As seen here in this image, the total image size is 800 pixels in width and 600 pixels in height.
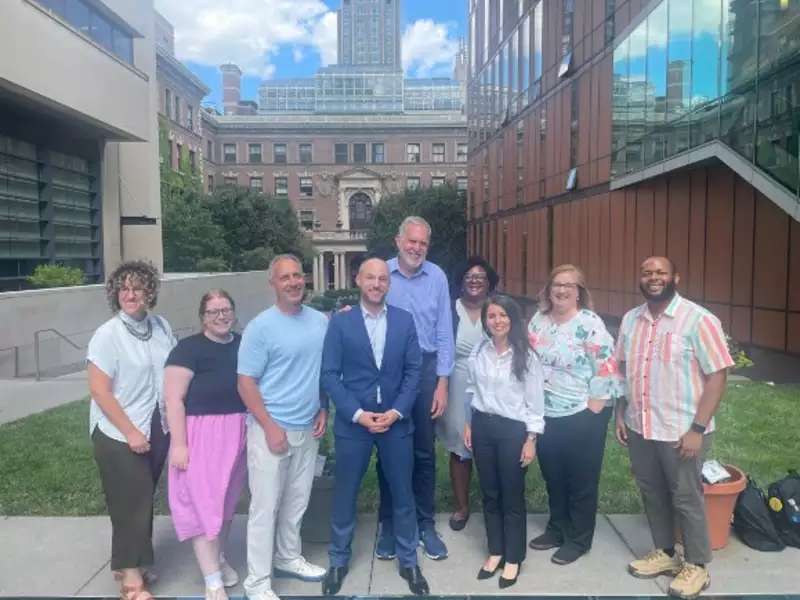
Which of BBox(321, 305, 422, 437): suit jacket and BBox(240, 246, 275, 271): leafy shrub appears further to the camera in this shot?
BBox(240, 246, 275, 271): leafy shrub

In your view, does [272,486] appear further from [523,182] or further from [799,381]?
[523,182]

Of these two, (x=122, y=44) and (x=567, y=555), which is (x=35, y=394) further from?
(x=122, y=44)

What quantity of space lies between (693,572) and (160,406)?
3.29 metres

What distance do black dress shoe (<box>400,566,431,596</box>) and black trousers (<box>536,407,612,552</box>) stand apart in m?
1.08

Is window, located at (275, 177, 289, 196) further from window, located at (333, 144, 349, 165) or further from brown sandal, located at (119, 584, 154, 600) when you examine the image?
brown sandal, located at (119, 584, 154, 600)

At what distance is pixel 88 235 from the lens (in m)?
21.9

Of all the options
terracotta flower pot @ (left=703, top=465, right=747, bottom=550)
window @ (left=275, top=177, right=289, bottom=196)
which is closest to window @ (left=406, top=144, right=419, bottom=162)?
window @ (left=275, top=177, right=289, bottom=196)

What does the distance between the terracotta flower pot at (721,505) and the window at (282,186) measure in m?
69.8

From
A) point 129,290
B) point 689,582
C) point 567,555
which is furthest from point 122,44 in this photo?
point 689,582

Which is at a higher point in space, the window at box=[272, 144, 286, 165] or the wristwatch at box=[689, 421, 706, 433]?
the window at box=[272, 144, 286, 165]

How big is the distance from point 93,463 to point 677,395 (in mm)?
5522

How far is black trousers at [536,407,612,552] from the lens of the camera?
4559 millimetres

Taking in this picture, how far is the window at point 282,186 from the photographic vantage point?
72500 millimetres

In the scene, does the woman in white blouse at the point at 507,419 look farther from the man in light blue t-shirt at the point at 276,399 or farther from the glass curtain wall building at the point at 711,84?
the glass curtain wall building at the point at 711,84
